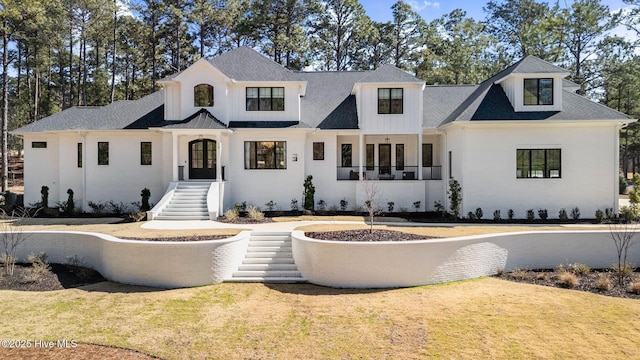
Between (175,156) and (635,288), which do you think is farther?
(175,156)

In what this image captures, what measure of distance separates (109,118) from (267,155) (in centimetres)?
928

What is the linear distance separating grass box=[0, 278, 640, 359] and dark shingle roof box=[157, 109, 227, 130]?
957cm

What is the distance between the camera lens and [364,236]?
42.1ft

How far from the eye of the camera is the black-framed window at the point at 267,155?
21.0m

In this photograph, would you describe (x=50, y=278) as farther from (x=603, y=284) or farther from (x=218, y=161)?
(x=603, y=284)

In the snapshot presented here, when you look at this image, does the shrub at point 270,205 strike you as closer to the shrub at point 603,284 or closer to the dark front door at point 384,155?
the dark front door at point 384,155

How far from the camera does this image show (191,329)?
890 centimetres

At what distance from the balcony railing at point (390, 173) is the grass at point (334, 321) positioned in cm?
1218

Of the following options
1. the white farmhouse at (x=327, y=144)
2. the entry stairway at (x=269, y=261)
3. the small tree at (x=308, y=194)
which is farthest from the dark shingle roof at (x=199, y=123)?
the entry stairway at (x=269, y=261)

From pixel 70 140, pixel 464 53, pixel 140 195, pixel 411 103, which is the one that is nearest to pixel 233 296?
pixel 140 195

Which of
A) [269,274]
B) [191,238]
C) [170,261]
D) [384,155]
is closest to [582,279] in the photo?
[269,274]

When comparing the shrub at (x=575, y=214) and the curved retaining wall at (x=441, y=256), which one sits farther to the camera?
the shrub at (x=575, y=214)

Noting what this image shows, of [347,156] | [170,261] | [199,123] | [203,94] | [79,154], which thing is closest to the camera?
[170,261]

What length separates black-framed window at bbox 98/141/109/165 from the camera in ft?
71.1
